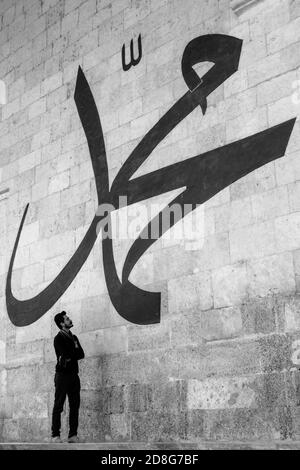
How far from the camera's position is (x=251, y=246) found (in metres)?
5.85

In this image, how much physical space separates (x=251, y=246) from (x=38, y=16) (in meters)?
5.39

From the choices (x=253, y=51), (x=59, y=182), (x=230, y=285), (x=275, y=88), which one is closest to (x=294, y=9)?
(x=253, y=51)

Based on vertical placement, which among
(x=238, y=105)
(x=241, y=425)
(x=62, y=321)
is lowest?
(x=241, y=425)

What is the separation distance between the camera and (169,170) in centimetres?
680

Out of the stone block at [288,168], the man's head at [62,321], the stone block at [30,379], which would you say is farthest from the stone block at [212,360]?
the stone block at [30,379]

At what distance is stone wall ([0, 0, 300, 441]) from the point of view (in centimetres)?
565

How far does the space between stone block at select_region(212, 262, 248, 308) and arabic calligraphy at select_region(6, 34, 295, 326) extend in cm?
76


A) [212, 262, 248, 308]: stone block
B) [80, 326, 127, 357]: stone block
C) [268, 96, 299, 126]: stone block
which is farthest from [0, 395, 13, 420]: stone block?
[268, 96, 299, 126]: stone block

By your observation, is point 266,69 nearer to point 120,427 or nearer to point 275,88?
point 275,88

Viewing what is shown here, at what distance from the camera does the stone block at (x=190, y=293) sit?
241 inches

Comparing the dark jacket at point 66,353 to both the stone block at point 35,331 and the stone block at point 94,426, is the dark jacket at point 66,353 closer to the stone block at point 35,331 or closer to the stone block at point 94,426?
the stone block at point 94,426

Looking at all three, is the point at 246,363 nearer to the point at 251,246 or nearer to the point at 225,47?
the point at 251,246

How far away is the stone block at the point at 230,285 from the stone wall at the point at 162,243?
1 cm

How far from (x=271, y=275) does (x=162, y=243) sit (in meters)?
1.40
